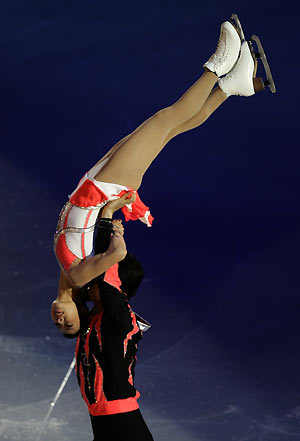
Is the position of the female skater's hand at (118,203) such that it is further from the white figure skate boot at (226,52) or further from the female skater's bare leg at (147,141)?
the white figure skate boot at (226,52)

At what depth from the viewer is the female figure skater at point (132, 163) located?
3912 mm

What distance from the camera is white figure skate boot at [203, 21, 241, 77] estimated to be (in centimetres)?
410

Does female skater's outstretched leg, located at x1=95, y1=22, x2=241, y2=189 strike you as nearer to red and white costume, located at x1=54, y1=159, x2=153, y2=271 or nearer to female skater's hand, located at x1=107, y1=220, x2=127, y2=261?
red and white costume, located at x1=54, y1=159, x2=153, y2=271

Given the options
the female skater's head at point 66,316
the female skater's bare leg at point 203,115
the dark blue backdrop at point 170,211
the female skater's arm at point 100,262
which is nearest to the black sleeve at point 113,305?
the female skater's arm at point 100,262

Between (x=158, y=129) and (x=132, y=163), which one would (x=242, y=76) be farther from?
(x=132, y=163)

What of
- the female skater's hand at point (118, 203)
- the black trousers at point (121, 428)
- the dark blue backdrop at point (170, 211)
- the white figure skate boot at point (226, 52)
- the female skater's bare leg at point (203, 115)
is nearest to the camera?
the black trousers at point (121, 428)

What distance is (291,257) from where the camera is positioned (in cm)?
613

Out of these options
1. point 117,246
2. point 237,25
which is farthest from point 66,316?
point 237,25

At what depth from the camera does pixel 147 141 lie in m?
4.04

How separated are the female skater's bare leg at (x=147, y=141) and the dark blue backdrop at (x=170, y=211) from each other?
1735 millimetres

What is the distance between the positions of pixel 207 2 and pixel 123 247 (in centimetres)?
467

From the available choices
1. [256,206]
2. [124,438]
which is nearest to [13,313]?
[256,206]

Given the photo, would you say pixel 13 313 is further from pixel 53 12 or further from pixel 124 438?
pixel 53 12

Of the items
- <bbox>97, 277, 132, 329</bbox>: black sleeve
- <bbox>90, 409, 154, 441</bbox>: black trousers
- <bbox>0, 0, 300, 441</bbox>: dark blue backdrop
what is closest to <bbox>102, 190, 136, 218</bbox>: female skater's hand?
<bbox>97, 277, 132, 329</bbox>: black sleeve
